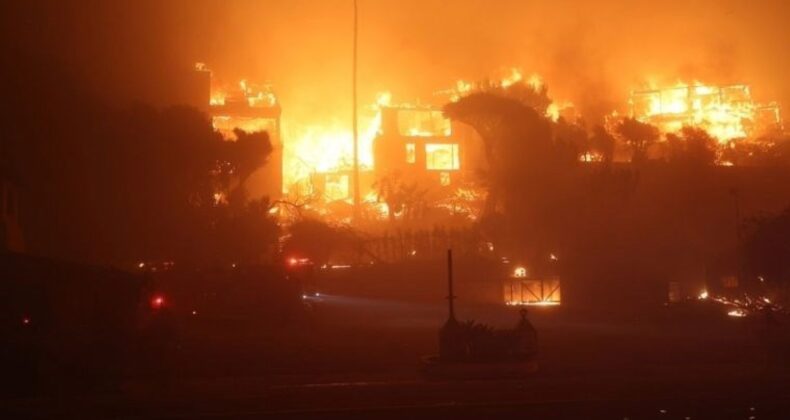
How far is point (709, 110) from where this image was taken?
98625 millimetres

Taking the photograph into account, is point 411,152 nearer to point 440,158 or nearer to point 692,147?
point 440,158

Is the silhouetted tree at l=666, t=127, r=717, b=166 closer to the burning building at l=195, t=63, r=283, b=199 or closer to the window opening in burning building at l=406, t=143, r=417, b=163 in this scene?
the window opening in burning building at l=406, t=143, r=417, b=163

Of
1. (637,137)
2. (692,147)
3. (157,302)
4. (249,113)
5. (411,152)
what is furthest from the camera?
(411,152)

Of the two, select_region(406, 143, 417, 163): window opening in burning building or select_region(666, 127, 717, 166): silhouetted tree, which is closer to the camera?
select_region(666, 127, 717, 166): silhouetted tree

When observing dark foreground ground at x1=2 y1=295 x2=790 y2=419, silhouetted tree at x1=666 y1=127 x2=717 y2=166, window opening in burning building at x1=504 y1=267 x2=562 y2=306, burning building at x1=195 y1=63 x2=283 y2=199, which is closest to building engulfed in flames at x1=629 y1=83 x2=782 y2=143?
silhouetted tree at x1=666 y1=127 x2=717 y2=166

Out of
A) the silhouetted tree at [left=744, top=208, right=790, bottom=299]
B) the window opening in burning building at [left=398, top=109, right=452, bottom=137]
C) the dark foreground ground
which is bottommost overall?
the dark foreground ground

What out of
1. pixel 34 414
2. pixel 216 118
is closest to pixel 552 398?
pixel 34 414

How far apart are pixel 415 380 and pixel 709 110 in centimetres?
8609

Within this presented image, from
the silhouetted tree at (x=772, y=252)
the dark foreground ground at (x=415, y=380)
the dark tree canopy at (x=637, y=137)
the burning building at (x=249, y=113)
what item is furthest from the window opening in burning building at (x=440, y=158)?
the dark foreground ground at (x=415, y=380)

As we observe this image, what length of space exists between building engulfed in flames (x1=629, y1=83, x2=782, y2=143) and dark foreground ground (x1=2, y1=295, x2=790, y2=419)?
6729cm

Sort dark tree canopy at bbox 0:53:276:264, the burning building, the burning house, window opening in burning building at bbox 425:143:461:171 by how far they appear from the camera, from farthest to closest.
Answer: window opening in burning building at bbox 425:143:461:171
the burning house
the burning building
dark tree canopy at bbox 0:53:276:264

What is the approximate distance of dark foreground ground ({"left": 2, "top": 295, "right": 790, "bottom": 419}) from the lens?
15539 mm

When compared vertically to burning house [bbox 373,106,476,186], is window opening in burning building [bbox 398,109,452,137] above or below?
above

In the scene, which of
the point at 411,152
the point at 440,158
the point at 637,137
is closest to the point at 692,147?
the point at 637,137
